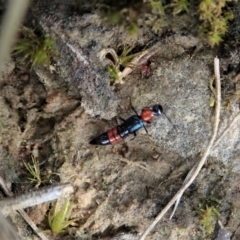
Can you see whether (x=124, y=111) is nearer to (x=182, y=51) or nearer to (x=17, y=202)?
(x=182, y=51)

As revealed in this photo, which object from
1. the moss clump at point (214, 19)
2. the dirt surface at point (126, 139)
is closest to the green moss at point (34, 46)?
the dirt surface at point (126, 139)

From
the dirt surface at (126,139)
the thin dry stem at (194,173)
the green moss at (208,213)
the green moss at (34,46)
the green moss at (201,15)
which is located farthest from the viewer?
the green moss at (208,213)

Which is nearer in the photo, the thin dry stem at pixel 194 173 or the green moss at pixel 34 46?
the green moss at pixel 34 46

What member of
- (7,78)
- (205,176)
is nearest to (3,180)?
(7,78)

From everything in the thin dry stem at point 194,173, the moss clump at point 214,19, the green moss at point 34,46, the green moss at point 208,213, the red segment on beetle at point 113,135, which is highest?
the green moss at point 34,46

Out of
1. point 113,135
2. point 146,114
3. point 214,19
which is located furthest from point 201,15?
point 113,135

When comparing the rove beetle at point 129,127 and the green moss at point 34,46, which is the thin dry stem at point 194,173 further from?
the green moss at point 34,46
